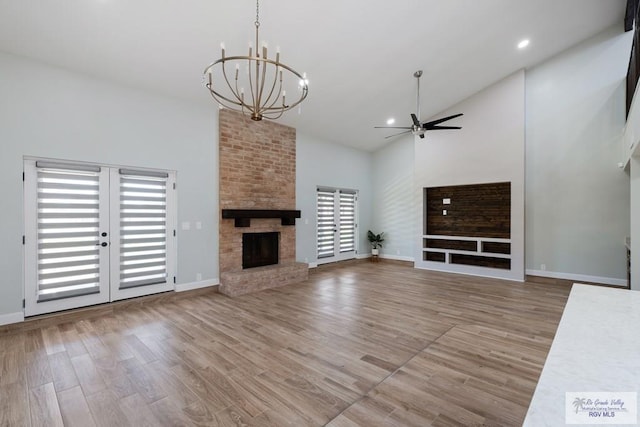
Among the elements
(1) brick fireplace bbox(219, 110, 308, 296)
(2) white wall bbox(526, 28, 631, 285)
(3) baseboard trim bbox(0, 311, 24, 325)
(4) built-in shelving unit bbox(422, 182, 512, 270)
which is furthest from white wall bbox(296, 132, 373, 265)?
(3) baseboard trim bbox(0, 311, 24, 325)

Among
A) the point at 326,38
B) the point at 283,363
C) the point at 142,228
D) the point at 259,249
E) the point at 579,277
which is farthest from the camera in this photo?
the point at 259,249

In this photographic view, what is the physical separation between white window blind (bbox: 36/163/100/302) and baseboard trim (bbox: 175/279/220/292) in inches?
46.5

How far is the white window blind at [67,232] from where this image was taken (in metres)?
3.96

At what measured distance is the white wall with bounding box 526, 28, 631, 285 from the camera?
5.52 m

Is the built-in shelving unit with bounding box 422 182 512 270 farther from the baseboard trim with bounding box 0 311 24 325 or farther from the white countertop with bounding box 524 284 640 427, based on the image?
the baseboard trim with bounding box 0 311 24 325

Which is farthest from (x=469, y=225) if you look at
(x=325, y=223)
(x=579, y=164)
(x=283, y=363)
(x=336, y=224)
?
(x=283, y=363)

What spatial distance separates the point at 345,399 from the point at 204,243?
13.1ft

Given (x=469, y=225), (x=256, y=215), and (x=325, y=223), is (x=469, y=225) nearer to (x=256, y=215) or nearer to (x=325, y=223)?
(x=325, y=223)

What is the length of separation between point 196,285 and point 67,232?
205cm

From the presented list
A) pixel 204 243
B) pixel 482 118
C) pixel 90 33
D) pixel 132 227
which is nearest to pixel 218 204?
pixel 204 243

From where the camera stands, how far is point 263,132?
20.8 feet

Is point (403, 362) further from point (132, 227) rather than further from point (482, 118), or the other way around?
point (482, 118)

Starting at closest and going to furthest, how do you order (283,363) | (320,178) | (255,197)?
1. (283,363)
2. (255,197)
3. (320,178)

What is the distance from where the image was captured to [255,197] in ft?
20.4
